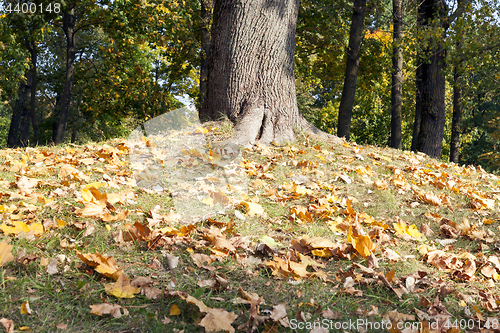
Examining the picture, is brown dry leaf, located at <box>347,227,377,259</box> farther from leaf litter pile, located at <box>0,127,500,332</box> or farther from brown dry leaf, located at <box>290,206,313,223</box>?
brown dry leaf, located at <box>290,206,313,223</box>

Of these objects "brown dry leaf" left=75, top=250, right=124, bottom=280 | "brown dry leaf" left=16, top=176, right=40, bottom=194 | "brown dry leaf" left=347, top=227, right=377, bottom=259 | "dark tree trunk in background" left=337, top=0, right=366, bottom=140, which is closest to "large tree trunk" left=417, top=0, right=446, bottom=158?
"dark tree trunk in background" left=337, top=0, right=366, bottom=140

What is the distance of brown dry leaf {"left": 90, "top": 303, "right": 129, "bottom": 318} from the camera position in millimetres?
1723

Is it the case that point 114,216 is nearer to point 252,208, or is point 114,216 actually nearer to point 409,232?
point 252,208

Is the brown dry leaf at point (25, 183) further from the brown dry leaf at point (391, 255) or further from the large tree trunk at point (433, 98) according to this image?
the large tree trunk at point (433, 98)

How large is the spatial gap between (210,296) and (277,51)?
14.0ft

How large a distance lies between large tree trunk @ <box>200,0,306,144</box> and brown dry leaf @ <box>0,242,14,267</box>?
11.4ft

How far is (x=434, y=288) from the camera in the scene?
2.19m

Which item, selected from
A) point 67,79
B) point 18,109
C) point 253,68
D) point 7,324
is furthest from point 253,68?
point 18,109

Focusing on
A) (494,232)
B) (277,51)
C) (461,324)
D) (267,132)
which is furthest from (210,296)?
(277,51)

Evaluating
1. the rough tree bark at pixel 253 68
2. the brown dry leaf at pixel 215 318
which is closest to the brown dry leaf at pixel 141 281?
the brown dry leaf at pixel 215 318

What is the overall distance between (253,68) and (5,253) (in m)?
4.02

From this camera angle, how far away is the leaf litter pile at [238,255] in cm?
179

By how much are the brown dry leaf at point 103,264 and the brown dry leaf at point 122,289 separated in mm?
63

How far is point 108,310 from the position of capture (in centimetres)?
175
